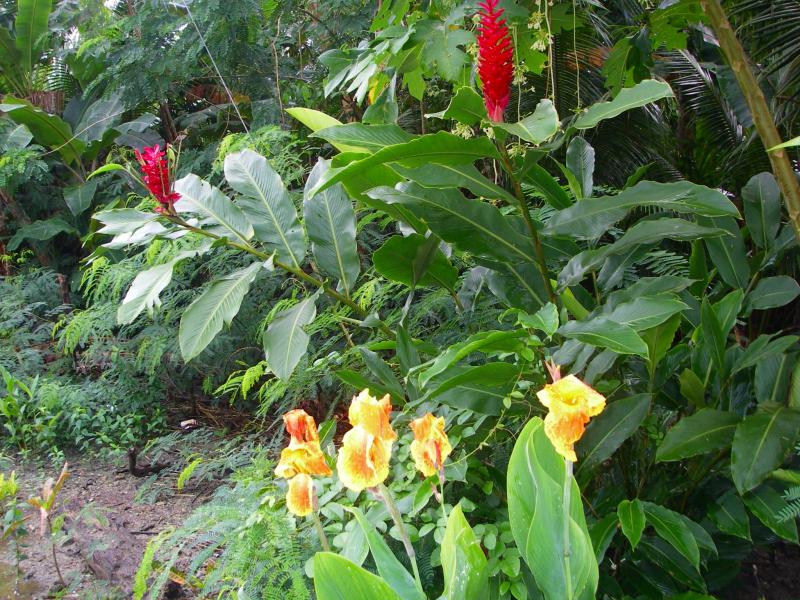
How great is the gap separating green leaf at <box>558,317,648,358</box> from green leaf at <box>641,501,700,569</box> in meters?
0.35

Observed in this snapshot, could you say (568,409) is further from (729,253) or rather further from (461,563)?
(729,253)

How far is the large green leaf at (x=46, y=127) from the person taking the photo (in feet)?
13.7

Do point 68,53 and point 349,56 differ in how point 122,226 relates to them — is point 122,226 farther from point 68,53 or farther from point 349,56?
point 68,53

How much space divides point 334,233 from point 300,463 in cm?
81

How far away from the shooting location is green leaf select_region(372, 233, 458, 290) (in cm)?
142

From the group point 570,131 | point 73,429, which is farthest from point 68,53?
point 570,131

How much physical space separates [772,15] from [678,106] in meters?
1.17

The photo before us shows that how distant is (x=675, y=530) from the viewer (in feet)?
3.72

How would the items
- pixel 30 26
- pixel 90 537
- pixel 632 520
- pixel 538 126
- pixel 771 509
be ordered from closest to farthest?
pixel 538 126 → pixel 632 520 → pixel 771 509 → pixel 90 537 → pixel 30 26

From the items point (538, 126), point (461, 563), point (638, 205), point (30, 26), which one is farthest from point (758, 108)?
point (30, 26)

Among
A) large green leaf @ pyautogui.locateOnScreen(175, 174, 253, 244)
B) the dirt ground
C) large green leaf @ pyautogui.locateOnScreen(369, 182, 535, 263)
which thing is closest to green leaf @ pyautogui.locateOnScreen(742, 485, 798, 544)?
large green leaf @ pyautogui.locateOnScreen(369, 182, 535, 263)

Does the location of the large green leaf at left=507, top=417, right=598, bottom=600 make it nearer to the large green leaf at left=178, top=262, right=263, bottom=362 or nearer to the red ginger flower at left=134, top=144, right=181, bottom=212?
the large green leaf at left=178, top=262, right=263, bottom=362

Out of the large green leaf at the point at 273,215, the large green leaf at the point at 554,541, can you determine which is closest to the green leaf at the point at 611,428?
the large green leaf at the point at 554,541

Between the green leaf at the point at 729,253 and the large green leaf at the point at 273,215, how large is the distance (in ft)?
3.15
